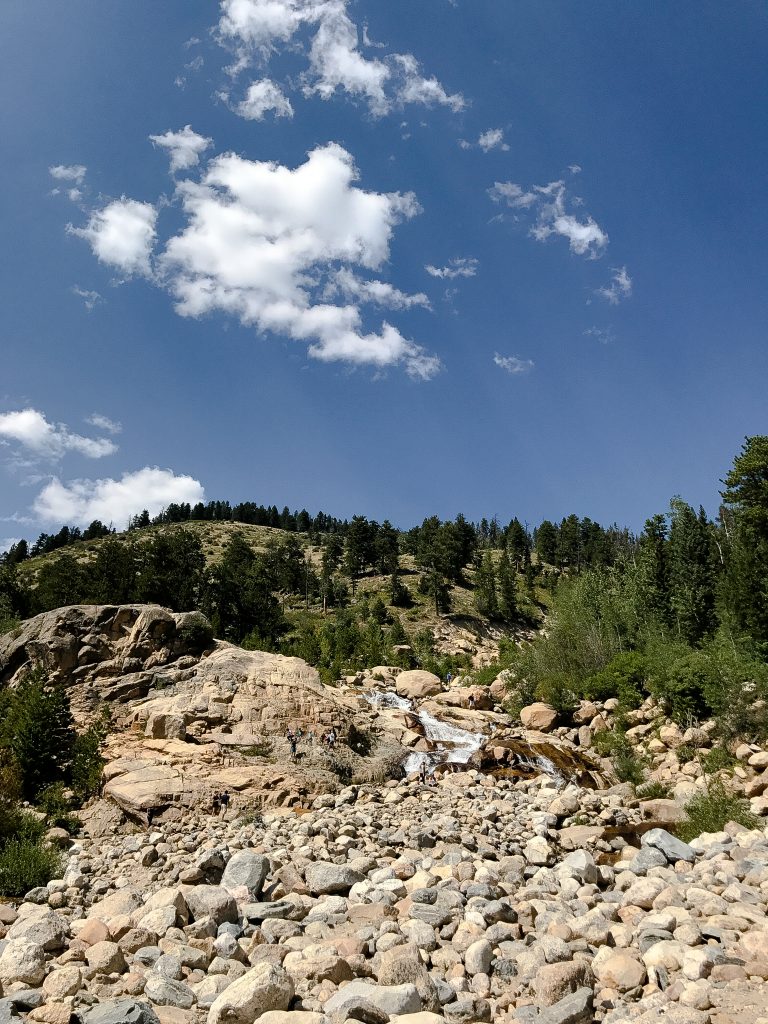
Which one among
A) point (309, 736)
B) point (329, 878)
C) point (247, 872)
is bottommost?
point (329, 878)

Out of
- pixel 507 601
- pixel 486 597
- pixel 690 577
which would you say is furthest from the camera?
pixel 507 601

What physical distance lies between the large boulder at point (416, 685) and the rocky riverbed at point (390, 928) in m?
23.9

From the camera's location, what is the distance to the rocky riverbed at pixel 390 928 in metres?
8.09

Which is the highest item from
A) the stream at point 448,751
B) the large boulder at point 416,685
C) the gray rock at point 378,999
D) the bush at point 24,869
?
the large boulder at point 416,685

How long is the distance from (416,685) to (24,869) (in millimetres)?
31258

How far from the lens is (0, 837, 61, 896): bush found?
45.7 ft

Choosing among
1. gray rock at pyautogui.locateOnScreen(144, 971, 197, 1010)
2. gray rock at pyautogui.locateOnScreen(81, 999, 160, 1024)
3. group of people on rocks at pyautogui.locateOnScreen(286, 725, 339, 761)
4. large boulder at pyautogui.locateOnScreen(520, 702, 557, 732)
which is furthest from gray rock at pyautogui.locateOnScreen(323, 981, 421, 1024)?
large boulder at pyautogui.locateOnScreen(520, 702, 557, 732)

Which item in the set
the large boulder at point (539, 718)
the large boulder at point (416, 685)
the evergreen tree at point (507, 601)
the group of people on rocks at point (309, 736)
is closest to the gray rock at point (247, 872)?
the group of people on rocks at point (309, 736)

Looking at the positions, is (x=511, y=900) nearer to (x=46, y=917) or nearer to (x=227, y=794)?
(x=46, y=917)

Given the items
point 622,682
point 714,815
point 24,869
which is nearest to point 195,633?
point 24,869

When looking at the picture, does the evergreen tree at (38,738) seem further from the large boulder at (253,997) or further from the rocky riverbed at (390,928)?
the large boulder at (253,997)

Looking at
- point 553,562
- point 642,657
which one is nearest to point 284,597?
point 553,562

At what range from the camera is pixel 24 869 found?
556 inches

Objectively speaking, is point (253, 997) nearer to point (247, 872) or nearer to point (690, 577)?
point (247, 872)
